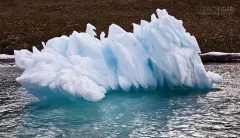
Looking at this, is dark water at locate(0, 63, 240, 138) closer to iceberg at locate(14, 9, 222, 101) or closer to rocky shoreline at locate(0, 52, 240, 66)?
iceberg at locate(14, 9, 222, 101)

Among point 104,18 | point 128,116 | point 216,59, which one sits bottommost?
point 128,116

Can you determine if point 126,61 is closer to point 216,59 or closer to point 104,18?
point 216,59

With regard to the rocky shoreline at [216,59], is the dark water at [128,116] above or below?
below

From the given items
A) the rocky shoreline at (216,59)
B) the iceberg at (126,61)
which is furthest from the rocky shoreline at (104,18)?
the iceberg at (126,61)

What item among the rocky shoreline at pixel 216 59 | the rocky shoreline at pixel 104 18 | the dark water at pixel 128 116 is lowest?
the dark water at pixel 128 116

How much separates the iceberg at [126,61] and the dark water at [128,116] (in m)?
0.87

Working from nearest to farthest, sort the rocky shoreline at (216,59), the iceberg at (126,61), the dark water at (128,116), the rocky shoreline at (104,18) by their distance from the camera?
1. the dark water at (128,116)
2. the iceberg at (126,61)
3. the rocky shoreline at (216,59)
4. the rocky shoreline at (104,18)

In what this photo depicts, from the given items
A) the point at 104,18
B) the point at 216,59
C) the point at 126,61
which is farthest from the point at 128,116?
the point at 104,18

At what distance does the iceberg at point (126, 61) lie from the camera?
76.0ft

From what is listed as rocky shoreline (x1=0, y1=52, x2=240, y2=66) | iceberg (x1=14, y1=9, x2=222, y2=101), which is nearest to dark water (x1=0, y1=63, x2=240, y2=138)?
iceberg (x1=14, y1=9, x2=222, y2=101)

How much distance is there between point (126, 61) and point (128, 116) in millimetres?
5655

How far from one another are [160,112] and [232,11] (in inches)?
2127

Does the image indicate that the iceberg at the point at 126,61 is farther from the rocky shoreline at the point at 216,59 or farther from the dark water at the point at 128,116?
the rocky shoreline at the point at 216,59

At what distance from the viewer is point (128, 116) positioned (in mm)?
19266
